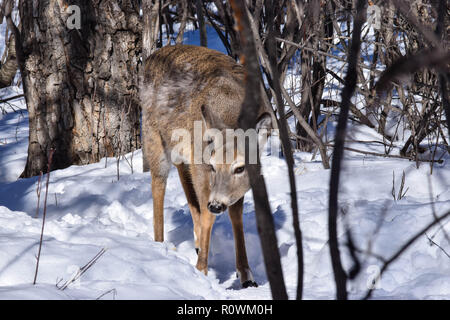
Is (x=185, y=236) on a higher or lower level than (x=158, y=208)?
lower

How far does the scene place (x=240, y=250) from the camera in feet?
13.9

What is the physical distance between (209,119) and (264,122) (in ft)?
1.36

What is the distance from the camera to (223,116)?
165 inches

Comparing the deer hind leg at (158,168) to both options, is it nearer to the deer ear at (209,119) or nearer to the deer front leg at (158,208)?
the deer front leg at (158,208)

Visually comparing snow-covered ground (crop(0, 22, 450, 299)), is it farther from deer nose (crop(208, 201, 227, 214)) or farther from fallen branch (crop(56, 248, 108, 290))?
deer nose (crop(208, 201, 227, 214))

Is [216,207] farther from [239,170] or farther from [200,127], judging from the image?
[200,127]

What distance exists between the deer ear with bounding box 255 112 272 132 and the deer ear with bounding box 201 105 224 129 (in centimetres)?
29

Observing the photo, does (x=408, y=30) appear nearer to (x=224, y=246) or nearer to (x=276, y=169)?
(x=276, y=169)

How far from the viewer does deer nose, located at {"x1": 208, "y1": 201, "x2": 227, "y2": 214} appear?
376 cm

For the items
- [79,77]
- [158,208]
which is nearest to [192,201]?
[158,208]

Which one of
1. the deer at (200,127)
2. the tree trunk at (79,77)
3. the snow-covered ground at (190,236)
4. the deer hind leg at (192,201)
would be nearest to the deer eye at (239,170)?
the deer at (200,127)

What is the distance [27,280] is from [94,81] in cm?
433

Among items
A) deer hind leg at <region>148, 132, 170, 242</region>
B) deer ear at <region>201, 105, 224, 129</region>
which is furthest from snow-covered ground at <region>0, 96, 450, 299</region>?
deer ear at <region>201, 105, 224, 129</region>

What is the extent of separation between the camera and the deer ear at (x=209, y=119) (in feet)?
13.4
